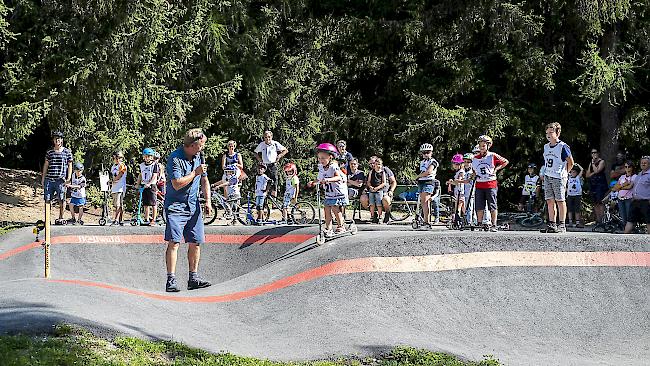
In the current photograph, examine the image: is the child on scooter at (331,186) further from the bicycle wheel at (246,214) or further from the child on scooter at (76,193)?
the child on scooter at (76,193)

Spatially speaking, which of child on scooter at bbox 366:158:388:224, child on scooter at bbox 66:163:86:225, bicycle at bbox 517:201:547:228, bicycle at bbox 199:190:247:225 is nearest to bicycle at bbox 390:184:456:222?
child on scooter at bbox 366:158:388:224

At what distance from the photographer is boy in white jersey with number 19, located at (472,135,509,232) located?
13.5 metres

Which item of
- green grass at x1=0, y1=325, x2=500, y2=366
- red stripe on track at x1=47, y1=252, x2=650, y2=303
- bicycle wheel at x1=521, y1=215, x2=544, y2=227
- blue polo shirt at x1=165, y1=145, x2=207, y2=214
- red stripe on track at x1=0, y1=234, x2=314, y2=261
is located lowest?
green grass at x1=0, y1=325, x2=500, y2=366

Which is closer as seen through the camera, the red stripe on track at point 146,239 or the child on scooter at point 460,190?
the red stripe on track at point 146,239

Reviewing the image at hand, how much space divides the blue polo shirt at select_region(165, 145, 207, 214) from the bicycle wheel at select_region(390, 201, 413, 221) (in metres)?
8.86

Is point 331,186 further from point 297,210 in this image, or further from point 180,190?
point 297,210

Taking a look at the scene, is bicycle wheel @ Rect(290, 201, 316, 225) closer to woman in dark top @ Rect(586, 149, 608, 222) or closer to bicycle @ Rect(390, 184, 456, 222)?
bicycle @ Rect(390, 184, 456, 222)

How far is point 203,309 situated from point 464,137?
17.2 m

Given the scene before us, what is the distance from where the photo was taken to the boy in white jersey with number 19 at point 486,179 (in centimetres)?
1350

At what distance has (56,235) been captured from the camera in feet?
46.6

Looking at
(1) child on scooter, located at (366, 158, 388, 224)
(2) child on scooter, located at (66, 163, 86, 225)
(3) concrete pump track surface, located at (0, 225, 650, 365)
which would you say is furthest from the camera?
(1) child on scooter, located at (366, 158, 388, 224)

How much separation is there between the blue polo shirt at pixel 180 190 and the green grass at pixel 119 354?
3819mm

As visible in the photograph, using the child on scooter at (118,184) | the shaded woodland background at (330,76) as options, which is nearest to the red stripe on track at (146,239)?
the child on scooter at (118,184)

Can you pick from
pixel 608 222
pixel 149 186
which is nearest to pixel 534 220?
pixel 608 222
